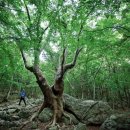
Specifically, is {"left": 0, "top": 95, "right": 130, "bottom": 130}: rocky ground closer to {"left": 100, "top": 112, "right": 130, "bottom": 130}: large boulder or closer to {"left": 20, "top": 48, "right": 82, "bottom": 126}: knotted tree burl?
{"left": 100, "top": 112, "right": 130, "bottom": 130}: large boulder

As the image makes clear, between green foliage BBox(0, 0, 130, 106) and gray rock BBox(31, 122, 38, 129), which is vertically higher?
green foliage BBox(0, 0, 130, 106)

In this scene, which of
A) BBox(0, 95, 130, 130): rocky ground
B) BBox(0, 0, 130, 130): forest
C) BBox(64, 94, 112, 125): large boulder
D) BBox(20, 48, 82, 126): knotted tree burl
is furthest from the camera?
BBox(64, 94, 112, 125): large boulder

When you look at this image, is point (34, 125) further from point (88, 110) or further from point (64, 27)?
point (64, 27)

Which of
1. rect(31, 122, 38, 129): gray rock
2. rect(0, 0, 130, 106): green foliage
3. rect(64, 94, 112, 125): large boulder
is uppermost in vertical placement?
rect(0, 0, 130, 106): green foliage

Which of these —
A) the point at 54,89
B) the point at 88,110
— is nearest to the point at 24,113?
the point at 54,89

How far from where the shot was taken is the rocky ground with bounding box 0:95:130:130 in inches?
660

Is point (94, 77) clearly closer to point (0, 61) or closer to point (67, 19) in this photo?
point (67, 19)

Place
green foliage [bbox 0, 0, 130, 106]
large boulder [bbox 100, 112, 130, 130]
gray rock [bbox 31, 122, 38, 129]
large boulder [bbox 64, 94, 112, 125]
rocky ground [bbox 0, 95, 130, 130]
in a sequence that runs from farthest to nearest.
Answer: large boulder [bbox 64, 94, 112, 125] → gray rock [bbox 31, 122, 38, 129] → rocky ground [bbox 0, 95, 130, 130] → large boulder [bbox 100, 112, 130, 130] → green foliage [bbox 0, 0, 130, 106]

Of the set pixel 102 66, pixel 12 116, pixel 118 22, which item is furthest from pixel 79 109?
pixel 102 66

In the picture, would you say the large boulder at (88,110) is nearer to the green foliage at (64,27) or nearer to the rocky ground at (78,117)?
the rocky ground at (78,117)

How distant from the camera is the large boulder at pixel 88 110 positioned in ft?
67.6

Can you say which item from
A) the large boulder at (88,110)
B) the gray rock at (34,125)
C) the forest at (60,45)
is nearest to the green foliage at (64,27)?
the forest at (60,45)

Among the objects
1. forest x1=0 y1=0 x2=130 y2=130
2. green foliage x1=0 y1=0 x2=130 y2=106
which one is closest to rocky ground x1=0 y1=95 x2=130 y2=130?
forest x1=0 y1=0 x2=130 y2=130

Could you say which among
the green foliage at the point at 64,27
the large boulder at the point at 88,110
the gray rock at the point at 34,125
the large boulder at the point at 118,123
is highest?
the green foliage at the point at 64,27
